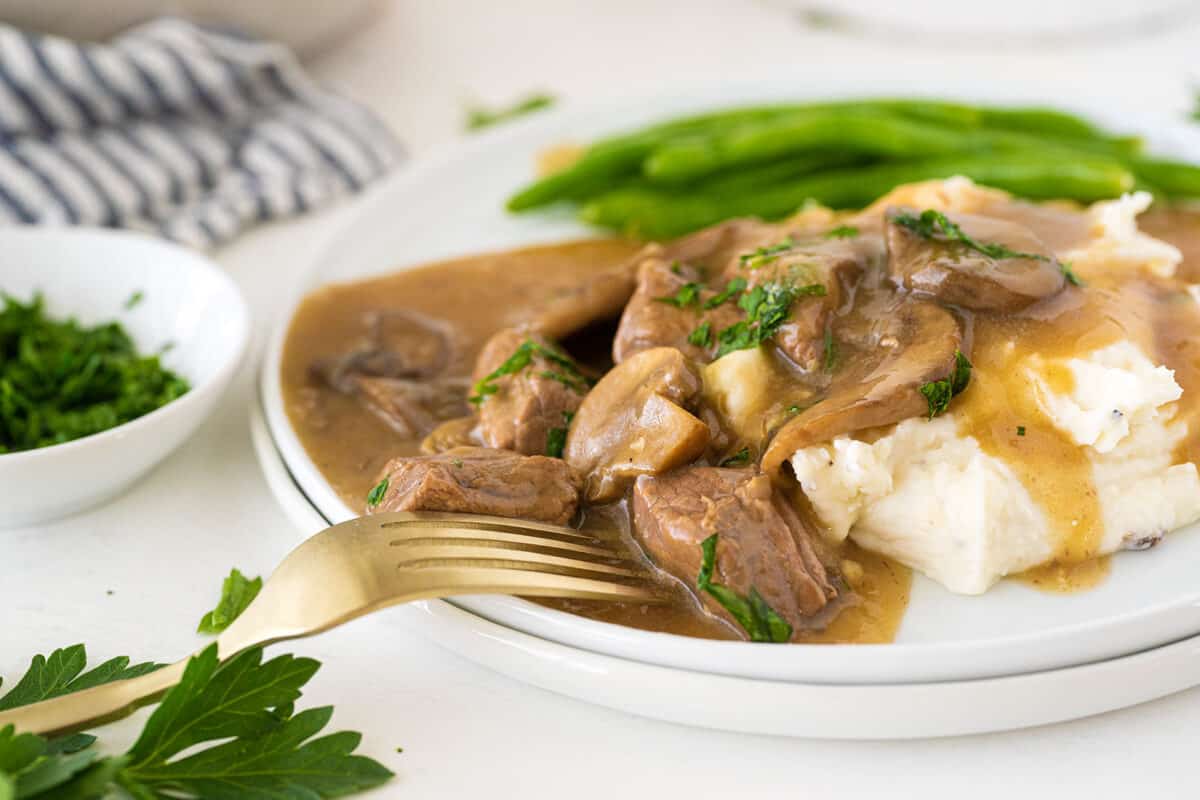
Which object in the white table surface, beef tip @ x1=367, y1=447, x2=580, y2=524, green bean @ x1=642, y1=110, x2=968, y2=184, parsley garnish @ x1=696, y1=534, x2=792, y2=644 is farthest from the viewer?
green bean @ x1=642, y1=110, x2=968, y2=184

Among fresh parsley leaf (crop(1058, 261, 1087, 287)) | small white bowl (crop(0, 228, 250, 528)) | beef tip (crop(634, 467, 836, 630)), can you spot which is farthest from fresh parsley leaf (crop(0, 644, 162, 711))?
fresh parsley leaf (crop(1058, 261, 1087, 287))

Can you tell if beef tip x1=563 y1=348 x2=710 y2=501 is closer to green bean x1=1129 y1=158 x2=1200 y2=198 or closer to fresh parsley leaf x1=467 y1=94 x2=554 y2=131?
green bean x1=1129 y1=158 x2=1200 y2=198

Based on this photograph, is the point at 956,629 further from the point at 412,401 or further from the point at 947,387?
the point at 412,401

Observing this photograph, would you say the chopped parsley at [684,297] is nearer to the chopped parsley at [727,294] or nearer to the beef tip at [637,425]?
the chopped parsley at [727,294]

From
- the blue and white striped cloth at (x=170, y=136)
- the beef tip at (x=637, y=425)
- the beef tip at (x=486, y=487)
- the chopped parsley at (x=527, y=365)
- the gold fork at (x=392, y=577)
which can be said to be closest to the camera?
the gold fork at (x=392, y=577)

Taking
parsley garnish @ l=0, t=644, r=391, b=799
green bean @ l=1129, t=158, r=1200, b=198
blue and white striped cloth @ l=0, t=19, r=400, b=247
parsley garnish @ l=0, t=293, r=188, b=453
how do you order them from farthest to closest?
blue and white striped cloth @ l=0, t=19, r=400, b=247
green bean @ l=1129, t=158, r=1200, b=198
parsley garnish @ l=0, t=293, r=188, b=453
parsley garnish @ l=0, t=644, r=391, b=799

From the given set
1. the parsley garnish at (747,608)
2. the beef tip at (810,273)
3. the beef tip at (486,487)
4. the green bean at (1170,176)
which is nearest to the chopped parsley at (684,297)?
the beef tip at (810,273)

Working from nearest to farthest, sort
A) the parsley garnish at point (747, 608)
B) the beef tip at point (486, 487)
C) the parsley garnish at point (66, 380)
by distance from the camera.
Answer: the parsley garnish at point (747, 608)
the beef tip at point (486, 487)
the parsley garnish at point (66, 380)
